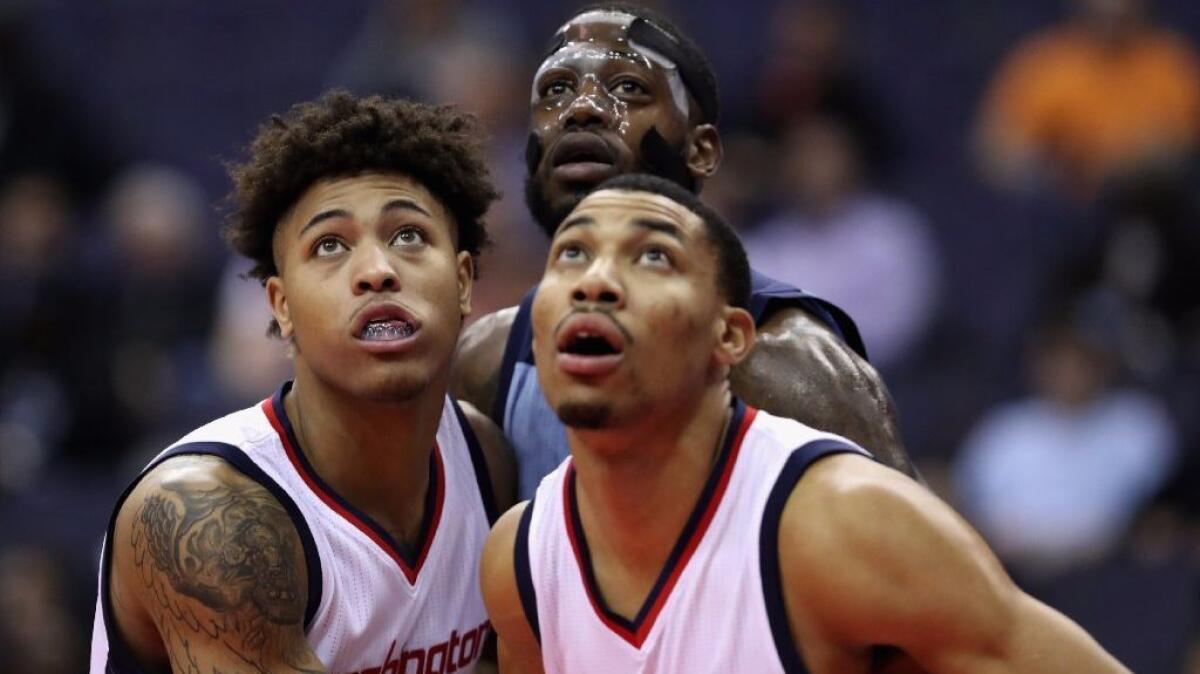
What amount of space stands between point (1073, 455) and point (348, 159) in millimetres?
4406

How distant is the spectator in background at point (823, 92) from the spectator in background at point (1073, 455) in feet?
4.71

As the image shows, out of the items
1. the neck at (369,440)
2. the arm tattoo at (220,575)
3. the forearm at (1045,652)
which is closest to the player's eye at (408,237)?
the neck at (369,440)

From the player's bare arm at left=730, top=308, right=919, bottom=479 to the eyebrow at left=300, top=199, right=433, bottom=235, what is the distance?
86 centimetres

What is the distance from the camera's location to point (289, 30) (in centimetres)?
1138

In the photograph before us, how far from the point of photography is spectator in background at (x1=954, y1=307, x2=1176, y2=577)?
8.25 meters

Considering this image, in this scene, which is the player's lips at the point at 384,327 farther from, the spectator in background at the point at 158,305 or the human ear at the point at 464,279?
the spectator in background at the point at 158,305

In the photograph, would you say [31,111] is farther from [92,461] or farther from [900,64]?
[900,64]

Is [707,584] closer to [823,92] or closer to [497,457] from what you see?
[497,457]

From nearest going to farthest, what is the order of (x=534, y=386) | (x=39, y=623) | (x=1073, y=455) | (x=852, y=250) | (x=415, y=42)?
(x=534, y=386)
(x=1073, y=455)
(x=39, y=623)
(x=852, y=250)
(x=415, y=42)

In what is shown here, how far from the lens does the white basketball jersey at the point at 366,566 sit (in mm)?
4738

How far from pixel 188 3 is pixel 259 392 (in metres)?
3.24

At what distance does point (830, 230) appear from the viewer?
9148 mm

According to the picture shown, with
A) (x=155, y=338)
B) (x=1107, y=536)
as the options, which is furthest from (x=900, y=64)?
(x=155, y=338)

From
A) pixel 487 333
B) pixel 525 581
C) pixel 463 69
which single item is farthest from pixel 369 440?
pixel 463 69
